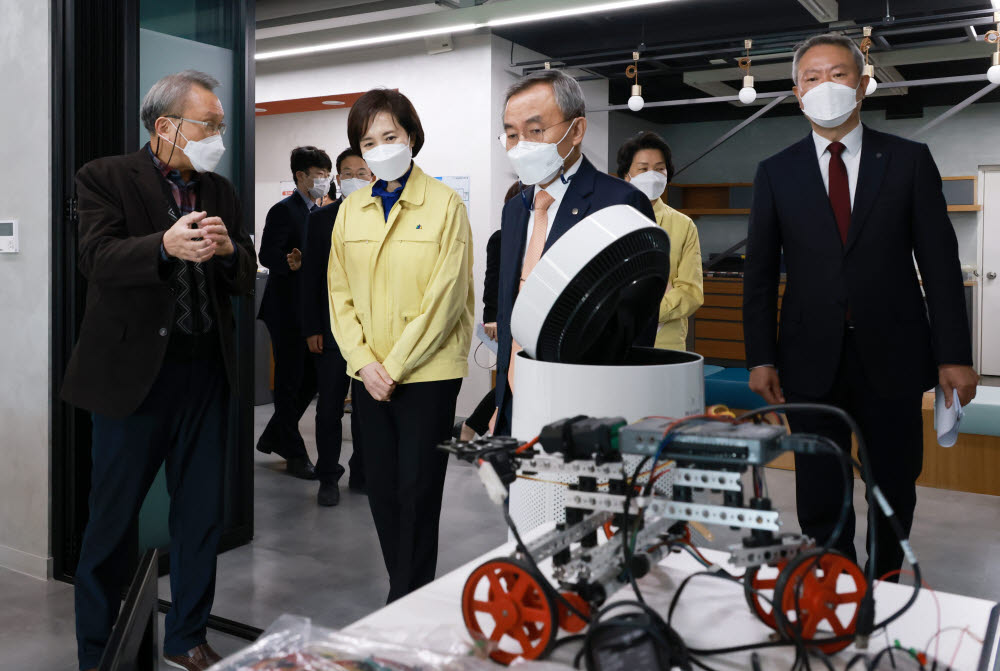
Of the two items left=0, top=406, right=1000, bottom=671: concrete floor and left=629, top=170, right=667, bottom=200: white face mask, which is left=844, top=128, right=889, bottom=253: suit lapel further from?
left=629, top=170, right=667, bottom=200: white face mask

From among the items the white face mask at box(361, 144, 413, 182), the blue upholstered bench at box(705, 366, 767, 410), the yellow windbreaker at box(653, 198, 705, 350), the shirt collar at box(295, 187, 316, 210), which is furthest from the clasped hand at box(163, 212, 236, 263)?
the blue upholstered bench at box(705, 366, 767, 410)

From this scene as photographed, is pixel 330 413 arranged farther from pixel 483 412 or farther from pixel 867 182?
pixel 867 182

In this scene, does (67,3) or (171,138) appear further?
(67,3)

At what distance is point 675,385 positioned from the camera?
103 centimetres

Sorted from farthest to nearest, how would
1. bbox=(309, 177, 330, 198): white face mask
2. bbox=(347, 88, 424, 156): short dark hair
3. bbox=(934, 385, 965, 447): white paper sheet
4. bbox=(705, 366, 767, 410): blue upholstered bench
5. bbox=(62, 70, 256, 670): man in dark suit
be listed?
bbox=(705, 366, 767, 410): blue upholstered bench, bbox=(309, 177, 330, 198): white face mask, bbox=(347, 88, 424, 156): short dark hair, bbox=(62, 70, 256, 670): man in dark suit, bbox=(934, 385, 965, 447): white paper sheet

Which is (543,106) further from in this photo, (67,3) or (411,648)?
(67,3)

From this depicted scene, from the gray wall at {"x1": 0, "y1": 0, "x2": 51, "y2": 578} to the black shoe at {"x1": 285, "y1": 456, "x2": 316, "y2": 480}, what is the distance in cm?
147

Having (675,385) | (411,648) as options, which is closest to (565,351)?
(675,385)

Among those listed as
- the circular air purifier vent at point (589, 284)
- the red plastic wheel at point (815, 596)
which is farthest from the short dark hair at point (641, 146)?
the red plastic wheel at point (815, 596)

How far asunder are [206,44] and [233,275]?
1.24 metres

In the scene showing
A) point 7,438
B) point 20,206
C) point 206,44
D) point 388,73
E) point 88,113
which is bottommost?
point 7,438

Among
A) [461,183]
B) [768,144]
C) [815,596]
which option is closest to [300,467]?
[461,183]

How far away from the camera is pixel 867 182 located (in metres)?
1.76

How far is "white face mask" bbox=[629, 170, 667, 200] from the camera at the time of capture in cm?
346
